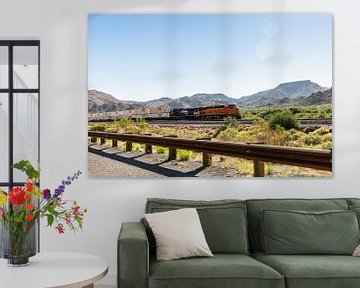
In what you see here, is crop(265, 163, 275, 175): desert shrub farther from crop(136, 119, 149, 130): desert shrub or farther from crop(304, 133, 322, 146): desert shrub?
crop(136, 119, 149, 130): desert shrub

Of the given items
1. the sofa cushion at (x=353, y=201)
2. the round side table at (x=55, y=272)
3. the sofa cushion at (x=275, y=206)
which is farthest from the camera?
the sofa cushion at (x=353, y=201)

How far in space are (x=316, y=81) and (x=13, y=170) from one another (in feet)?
8.99

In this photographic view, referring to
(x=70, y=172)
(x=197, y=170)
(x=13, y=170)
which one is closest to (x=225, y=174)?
(x=197, y=170)

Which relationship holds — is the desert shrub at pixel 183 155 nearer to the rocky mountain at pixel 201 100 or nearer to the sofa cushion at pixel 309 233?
the rocky mountain at pixel 201 100

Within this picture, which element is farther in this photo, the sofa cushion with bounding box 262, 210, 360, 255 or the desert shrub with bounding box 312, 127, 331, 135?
the desert shrub with bounding box 312, 127, 331, 135

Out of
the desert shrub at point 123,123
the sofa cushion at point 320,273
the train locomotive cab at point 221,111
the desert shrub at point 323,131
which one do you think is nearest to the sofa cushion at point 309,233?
the sofa cushion at point 320,273

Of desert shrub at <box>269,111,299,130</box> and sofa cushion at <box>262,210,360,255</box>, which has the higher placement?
desert shrub at <box>269,111,299,130</box>

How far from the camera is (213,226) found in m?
4.36

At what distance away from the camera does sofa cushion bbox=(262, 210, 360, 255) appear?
4281 millimetres

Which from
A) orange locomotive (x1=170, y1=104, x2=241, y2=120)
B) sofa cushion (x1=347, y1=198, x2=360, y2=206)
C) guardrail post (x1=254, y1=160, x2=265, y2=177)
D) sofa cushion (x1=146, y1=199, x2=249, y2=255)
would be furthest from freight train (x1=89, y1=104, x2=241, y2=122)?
sofa cushion (x1=347, y1=198, x2=360, y2=206)

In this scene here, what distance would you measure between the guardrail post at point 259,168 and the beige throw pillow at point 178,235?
0.84m

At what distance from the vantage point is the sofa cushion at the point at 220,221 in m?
4.32

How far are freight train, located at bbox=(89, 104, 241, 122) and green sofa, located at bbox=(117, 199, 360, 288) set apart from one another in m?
0.88

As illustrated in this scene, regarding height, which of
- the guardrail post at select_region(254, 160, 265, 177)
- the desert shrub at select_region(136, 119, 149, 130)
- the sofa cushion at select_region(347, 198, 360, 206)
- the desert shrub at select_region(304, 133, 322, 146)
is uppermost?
the desert shrub at select_region(136, 119, 149, 130)
